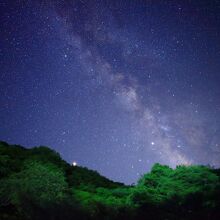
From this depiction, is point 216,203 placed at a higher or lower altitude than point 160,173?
lower

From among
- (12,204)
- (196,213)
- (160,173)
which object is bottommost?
(12,204)

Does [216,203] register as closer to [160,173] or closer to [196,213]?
[196,213]

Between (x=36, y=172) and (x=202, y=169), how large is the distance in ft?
52.0

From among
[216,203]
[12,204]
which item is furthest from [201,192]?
[12,204]

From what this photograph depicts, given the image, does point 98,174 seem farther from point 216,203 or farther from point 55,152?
point 216,203

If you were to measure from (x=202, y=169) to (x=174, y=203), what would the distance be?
15.9 ft

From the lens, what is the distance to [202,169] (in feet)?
113

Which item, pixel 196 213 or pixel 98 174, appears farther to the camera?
pixel 98 174

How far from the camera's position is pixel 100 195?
111ft

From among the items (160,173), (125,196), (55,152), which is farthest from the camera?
(55,152)

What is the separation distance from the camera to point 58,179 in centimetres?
3155

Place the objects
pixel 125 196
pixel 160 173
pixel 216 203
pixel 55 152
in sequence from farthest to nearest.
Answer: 1. pixel 55 152
2. pixel 160 173
3. pixel 125 196
4. pixel 216 203

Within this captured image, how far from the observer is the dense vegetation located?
27.6m

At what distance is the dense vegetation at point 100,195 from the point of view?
27.6 metres
